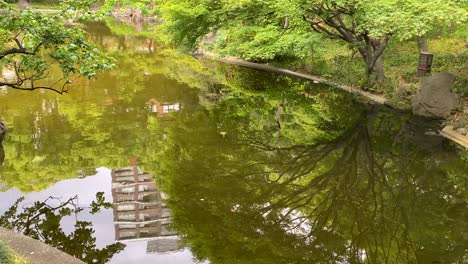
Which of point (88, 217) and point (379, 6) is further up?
point (379, 6)

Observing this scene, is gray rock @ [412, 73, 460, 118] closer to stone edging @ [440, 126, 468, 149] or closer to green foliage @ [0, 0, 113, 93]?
stone edging @ [440, 126, 468, 149]

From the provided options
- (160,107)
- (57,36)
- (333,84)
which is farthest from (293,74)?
(57,36)

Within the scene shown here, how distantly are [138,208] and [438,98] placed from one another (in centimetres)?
1448

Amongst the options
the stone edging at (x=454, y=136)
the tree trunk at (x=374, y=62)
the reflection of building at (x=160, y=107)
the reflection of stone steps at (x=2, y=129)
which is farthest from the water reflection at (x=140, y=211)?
the tree trunk at (x=374, y=62)

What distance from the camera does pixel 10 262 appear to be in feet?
19.5

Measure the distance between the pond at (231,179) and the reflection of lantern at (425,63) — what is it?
13.6 feet

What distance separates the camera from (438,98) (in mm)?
19844

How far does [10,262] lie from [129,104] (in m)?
15.8

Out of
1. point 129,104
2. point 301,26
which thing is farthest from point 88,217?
point 301,26

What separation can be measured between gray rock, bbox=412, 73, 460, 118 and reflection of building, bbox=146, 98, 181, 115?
439 inches

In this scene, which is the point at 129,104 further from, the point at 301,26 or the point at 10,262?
the point at 10,262

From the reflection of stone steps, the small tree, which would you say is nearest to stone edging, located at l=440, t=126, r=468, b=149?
the small tree

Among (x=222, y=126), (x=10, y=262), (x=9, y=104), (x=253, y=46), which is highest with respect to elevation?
(x=253, y=46)

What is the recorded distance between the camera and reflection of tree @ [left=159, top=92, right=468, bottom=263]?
9875 millimetres
